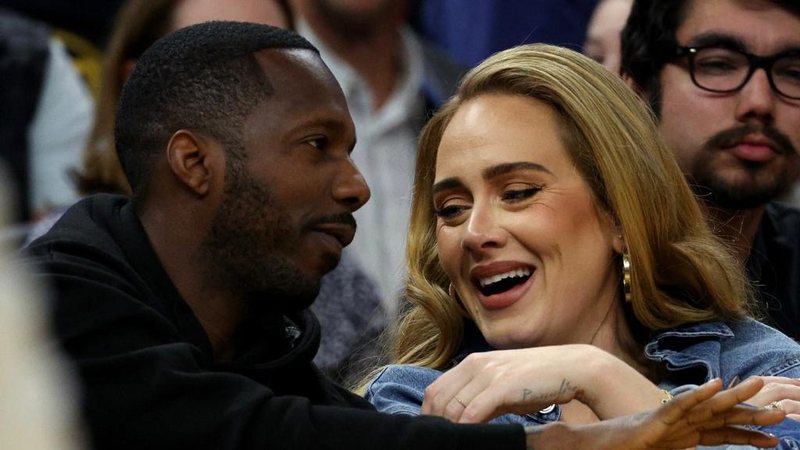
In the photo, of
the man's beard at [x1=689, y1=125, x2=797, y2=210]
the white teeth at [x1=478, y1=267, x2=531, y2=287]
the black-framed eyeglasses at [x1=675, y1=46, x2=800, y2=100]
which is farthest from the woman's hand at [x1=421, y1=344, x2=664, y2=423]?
the black-framed eyeglasses at [x1=675, y1=46, x2=800, y2=100]

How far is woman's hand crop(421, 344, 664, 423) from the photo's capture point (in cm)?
246

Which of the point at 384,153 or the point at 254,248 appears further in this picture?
the point at 384,153

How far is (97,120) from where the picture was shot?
13.6 ft

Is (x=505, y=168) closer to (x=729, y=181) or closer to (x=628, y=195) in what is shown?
(x=628, y=195)

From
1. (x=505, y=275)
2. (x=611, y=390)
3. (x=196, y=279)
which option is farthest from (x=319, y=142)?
(x=611, y=390)

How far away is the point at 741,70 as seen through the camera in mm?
3854

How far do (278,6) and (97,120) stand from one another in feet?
2.15

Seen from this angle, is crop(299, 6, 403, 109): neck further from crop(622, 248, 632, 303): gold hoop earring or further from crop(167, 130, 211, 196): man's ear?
crop(167, 130, 211, 196): man's ear

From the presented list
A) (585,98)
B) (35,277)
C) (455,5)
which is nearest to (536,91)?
(585,98)

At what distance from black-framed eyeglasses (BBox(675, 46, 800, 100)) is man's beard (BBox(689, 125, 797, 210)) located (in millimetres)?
118

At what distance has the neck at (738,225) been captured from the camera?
150 inches

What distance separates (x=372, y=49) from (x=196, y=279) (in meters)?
2.44

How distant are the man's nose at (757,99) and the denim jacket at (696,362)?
0.85 metres

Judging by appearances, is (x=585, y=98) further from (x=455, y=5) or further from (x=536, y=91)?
(x=455, y=5)
